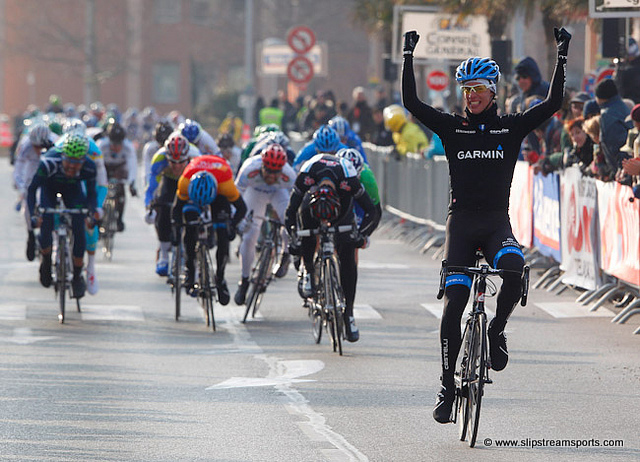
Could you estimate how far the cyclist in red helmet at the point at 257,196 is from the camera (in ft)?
48.5

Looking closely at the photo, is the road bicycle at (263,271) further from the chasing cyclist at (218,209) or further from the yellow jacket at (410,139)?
the yellow jacket at (410,139)

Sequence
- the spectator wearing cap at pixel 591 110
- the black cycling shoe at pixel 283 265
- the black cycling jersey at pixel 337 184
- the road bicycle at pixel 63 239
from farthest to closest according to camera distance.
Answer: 1. the spectator wearing cap at pixel 591 110
2. the black cycling shoe at pixel 283 265
3. the road bicycle at pixel 63 239
4. the black cycling jersey at pixel 337 184

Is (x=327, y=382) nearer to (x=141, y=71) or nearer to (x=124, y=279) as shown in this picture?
(x=124, y=279)

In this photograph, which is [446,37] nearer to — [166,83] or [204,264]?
[204,264]

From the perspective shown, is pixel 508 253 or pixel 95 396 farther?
pixel 95 396

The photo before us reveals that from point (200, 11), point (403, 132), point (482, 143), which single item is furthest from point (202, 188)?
point (200, 11)

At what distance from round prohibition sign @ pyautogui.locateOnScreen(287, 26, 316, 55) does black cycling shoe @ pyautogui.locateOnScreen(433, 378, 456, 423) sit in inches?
1005

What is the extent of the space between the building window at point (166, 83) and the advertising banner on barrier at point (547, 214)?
66.7 m

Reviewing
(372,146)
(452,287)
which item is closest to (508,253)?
(452,287)

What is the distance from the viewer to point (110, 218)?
2067 cm

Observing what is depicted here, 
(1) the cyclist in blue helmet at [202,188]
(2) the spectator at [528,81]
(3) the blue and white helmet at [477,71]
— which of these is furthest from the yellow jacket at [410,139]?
(3) the blue and white helmet at [477,71]

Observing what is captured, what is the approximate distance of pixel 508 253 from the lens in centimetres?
831

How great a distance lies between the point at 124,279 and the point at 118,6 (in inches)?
2467

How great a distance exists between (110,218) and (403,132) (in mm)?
5958
